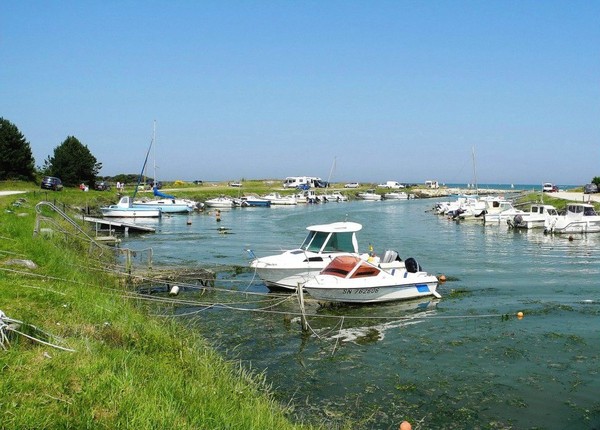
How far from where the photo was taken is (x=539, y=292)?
22.6 m

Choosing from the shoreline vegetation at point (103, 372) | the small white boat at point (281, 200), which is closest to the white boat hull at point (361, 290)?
the shoreline vegetation at point (103, 372)

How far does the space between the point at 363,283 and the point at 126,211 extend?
137ft

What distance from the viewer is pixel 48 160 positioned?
6838 centimetres

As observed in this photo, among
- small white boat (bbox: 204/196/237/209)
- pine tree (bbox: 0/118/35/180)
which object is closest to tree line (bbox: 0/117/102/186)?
pine tree (bbox: 0/118/35/180)

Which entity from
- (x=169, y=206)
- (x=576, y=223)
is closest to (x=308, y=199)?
(x=169, y=206)

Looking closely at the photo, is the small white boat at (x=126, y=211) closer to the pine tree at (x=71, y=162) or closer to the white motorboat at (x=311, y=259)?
the pine tree at (x=71, y=162)

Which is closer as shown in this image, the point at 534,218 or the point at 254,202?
the point at 534,218

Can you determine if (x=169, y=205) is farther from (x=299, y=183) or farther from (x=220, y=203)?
(x=299, y=183)

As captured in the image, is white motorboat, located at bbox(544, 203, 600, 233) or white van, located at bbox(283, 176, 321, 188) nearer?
white motorboat, located at bbox(544, 203, 600, 233)

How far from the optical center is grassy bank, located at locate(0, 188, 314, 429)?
643cm

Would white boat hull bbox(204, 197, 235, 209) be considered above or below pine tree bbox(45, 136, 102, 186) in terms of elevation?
below

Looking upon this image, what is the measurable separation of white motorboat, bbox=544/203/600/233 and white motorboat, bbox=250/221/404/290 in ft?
98.0

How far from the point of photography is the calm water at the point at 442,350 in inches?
430

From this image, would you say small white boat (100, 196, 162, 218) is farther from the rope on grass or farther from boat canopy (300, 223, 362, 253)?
the rope on grass
